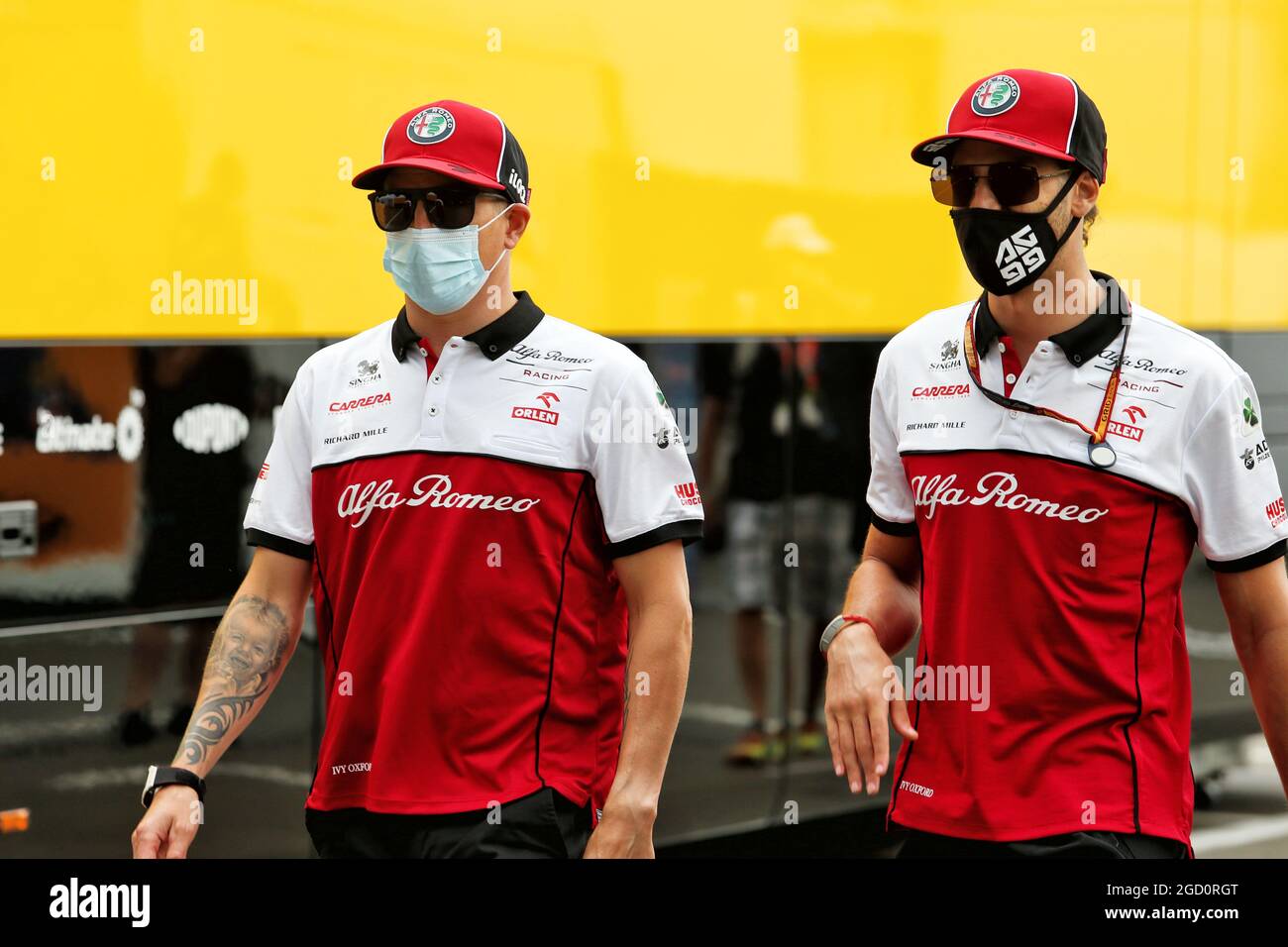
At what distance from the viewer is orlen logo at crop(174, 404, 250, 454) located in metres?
4.02

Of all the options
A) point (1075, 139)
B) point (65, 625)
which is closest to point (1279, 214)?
→ point (1075, 139)

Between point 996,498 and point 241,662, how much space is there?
145 centimetres

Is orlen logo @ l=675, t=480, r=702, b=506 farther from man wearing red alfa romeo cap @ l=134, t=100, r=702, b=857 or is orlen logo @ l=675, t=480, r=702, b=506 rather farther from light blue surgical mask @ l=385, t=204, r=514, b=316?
light blue surgical mask @ l=385, t=204, r=514, b=316

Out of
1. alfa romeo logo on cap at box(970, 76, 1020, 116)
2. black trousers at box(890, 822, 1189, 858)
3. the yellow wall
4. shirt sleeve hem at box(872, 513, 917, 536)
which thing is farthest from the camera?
the yellow wall

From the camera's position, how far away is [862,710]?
285 cm

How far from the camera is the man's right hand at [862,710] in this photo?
2811 mm

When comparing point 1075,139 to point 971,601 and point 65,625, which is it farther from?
point 65,625

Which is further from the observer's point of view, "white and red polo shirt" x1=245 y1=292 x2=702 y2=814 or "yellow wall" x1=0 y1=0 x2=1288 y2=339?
"yellow wall" x1=0 y1=0 x2=1288 y2=339

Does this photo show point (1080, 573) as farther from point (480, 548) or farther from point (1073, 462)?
point (480, 548)

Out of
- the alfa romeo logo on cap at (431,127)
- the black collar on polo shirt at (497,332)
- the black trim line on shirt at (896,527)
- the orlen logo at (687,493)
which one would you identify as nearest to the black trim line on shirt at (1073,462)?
the black trim line on shirt at (896,527)

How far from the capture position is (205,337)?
4.01 m

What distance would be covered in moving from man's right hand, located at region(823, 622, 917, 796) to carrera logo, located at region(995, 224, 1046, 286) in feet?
2.35

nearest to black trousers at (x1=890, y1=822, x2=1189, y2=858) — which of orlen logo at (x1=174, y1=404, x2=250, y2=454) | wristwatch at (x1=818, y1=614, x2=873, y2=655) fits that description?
wristwatch at (x1=818, y1=614, x2=873, y2=655)
